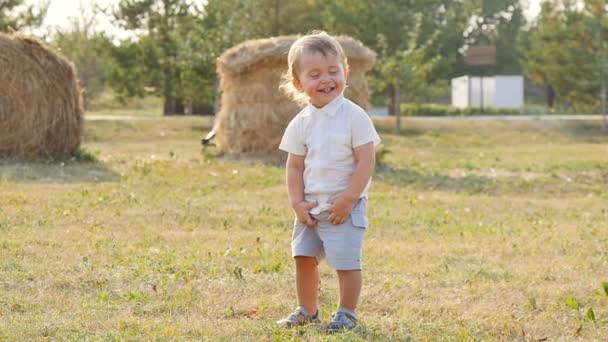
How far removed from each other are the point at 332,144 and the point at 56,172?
9.97 m

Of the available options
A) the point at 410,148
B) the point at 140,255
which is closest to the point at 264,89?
the point at 410,148

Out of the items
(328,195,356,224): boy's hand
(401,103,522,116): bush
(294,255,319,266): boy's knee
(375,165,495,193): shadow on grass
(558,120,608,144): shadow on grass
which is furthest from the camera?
(401,103,522,116): bush

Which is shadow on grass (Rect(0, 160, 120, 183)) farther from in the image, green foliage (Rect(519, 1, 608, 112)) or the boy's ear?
green foliage (Rect(519, 1, 608, 112))

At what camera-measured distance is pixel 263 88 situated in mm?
17625

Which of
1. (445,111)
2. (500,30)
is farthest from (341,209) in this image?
(500,30)

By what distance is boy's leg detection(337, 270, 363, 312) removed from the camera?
5223 mm

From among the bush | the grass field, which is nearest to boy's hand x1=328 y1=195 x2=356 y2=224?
the grass field

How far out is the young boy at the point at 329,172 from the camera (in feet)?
17.0

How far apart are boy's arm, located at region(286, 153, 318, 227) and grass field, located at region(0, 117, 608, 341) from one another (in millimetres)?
597

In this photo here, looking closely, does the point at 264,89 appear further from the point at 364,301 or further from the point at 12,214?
the point at 364,301

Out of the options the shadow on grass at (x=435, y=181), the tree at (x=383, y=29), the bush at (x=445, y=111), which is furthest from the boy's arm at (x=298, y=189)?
the bush at (x=445, y=111)

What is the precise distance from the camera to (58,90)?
16.9 meters

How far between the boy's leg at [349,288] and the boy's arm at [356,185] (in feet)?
0.92

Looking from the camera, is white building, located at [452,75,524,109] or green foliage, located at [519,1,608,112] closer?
green foliage, located at [519,1,608,112]
